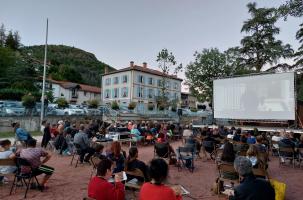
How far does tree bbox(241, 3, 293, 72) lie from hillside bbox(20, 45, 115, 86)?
33920mm

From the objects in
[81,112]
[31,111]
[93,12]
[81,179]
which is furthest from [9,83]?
[81,179]

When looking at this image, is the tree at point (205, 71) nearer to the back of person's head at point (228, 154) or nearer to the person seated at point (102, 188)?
the back of person's head at point (228, 154)

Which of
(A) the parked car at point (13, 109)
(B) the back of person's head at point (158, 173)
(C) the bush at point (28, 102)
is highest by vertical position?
(C) the bush at point (28, 102)

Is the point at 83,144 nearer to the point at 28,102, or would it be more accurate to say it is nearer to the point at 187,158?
the point at 187,158

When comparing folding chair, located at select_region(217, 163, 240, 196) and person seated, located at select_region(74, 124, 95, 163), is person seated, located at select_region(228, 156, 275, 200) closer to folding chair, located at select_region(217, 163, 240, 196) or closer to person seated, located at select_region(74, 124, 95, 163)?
folding chair, located at select_region(217, 163, 240, 196)

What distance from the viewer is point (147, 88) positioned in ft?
151

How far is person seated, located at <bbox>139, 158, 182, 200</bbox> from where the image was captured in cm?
244

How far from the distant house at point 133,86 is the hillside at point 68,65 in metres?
14.2

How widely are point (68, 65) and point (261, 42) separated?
60.8 metres

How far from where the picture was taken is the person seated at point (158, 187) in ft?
8.00

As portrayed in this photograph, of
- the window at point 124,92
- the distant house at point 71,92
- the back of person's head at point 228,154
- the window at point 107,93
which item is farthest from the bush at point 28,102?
the distant house at point 71,92

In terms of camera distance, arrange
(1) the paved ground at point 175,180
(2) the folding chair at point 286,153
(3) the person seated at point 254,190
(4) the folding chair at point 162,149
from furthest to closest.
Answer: (2) the folding chair at point 286,153 → (4) the folding chair at point 162,149 → (1) the paved ground at point 175,180 → (3) the person seated at point 254,190

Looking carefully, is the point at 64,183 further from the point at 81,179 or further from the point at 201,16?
the point at 201,16

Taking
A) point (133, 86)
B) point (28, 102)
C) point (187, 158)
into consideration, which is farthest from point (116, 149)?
point (133, 86)
